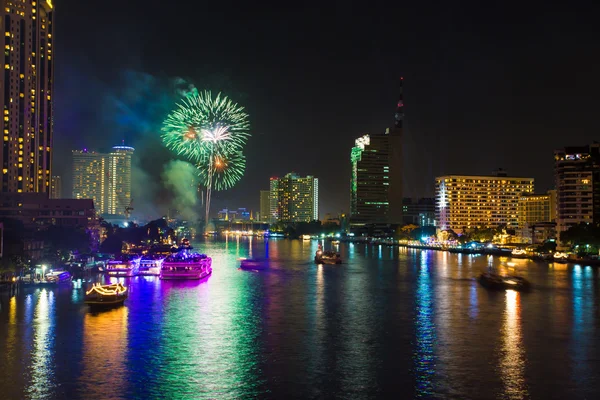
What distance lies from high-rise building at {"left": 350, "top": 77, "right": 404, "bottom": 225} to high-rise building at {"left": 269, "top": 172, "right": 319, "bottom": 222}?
98.8 feet

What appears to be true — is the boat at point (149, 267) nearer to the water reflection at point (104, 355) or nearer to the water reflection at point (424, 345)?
the water reflection at point (104, 355)

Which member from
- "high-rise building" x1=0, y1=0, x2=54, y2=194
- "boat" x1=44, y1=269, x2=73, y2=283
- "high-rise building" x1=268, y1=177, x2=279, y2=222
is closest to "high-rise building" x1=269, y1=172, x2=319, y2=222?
"high-rise building" x1=268, y1=177, x2=279, y2=222

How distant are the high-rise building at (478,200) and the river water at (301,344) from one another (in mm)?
57232

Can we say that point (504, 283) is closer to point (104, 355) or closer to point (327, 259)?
point (327, 259)

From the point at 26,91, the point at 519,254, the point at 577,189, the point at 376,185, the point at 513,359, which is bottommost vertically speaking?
the point at 513,359

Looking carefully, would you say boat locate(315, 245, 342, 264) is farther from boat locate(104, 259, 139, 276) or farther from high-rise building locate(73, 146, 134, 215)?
high-rise building locate(73, 146, 134, 215)

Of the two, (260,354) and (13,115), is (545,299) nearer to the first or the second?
(260,354)

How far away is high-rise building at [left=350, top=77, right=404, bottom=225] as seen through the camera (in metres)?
94.8

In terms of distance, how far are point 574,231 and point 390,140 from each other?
2179 inches

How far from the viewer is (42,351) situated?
12242 mm

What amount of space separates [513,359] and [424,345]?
1.87m

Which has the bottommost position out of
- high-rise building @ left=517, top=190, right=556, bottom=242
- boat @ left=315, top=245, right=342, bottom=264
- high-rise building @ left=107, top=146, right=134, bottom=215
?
boat @ left=315, top=245, right=342, bottom=264

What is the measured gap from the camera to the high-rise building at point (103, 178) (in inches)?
3834

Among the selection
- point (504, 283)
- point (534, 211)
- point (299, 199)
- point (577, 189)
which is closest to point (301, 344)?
point (504, 283)
